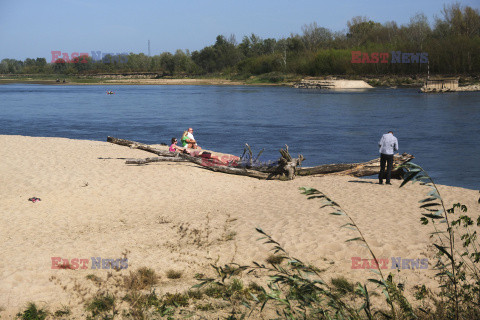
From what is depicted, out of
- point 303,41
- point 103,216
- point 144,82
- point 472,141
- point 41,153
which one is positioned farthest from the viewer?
point 144,82

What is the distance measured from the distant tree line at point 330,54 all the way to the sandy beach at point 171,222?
238 ft

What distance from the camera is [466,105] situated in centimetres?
4684

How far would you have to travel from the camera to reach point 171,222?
10.8m

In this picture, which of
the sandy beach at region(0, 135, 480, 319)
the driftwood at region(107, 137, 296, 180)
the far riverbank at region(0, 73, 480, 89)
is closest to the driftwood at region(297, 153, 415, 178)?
the sandy beach at region(0, 135, 480, 319)

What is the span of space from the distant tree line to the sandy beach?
7254 centimetres

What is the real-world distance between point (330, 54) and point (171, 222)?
92605mm

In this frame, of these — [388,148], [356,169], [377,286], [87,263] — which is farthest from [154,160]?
[377,286]

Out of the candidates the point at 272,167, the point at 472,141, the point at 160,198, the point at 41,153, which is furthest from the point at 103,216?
the point at 472,141

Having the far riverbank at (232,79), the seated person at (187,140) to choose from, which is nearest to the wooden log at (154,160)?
the seated person at (187,140)

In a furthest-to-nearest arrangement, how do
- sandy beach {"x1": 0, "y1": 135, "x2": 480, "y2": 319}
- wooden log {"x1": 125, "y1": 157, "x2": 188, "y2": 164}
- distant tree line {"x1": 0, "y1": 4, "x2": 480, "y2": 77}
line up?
distant tree line {"x1": 0, "y1": 4, "x2": 480, "y2": 77} → wooden log {"x1": 125, "y1": 157, "x2": 188, "y2": 164} → sandy beach {"x1": 0, "y1": 135, "x2": 480, "y2": 319}

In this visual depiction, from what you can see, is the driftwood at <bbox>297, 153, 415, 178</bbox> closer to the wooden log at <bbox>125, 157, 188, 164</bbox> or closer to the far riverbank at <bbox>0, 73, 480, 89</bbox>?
the wooden log at <bbox>125, 157, 188, 164</bbox>

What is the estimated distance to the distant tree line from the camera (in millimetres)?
79312

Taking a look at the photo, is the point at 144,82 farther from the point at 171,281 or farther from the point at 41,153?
the point at 171,281

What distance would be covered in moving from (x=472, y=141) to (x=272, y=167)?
1704 centimetres
